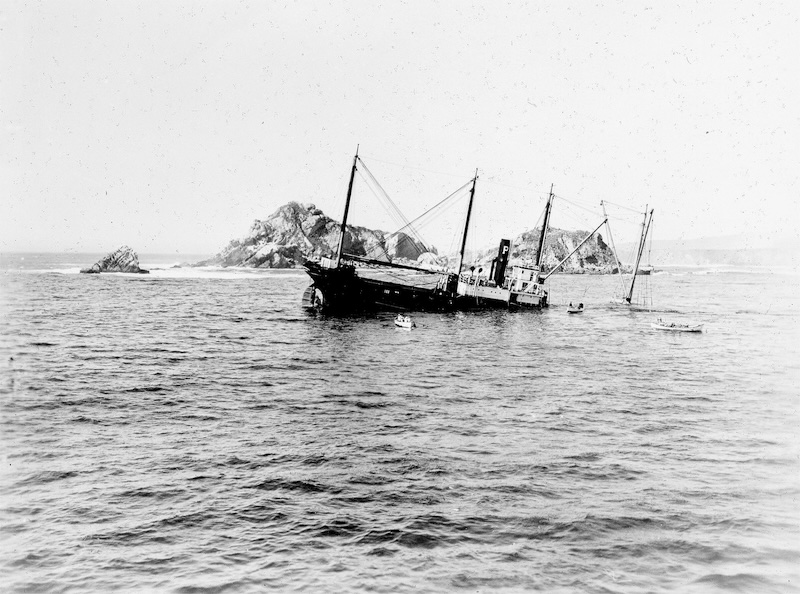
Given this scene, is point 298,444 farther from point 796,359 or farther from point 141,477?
point 796,359

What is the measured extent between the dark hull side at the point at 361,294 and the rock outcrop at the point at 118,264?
8018 cm

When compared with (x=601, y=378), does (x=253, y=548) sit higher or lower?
lower

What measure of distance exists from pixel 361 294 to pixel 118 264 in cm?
9029

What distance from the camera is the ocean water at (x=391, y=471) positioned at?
1111cm

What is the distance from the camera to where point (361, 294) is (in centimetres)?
6125

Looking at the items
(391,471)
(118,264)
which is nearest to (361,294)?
(391,471)

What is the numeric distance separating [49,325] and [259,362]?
25754 millimetres

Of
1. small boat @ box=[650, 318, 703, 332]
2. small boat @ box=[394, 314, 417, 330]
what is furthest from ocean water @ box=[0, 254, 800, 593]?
small boat @ box=[650, 318, 703, 332]

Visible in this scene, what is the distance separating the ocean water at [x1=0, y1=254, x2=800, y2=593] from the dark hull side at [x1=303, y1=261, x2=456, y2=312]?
2253 centimetres

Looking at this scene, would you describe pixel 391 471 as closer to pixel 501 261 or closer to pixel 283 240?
pixel 501 261

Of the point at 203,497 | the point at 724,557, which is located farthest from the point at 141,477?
the point at 724,557

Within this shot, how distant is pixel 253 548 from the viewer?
1169 cm

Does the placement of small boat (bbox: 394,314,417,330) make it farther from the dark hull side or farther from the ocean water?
the ocean water

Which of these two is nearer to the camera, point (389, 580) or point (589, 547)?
point (389, 580)
